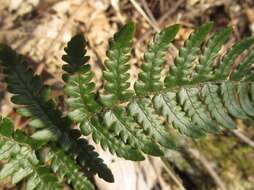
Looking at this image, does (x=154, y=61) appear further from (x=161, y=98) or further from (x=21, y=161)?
(x=21, y=161)

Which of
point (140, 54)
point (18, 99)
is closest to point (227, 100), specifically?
point (18, 99)

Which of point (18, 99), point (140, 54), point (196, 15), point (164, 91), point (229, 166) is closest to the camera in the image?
point (18, 99)

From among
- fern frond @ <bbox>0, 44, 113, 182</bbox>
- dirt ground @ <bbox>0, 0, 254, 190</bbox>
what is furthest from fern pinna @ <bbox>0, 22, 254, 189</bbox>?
dirt ground @ <bbox>0, 0, 254, 190</bbox>

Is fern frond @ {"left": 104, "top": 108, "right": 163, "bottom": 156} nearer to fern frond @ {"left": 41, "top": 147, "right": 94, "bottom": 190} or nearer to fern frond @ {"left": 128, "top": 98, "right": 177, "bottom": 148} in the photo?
fern frond @ {"left": 128, "top": 98, "right": 177, "bottom": 148}

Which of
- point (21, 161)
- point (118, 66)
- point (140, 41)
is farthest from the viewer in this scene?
point (140, 41)

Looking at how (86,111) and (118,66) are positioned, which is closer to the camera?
(118,66)

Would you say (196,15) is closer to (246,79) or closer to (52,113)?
(246,79)

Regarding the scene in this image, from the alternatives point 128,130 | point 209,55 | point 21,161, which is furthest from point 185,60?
point 21,161
